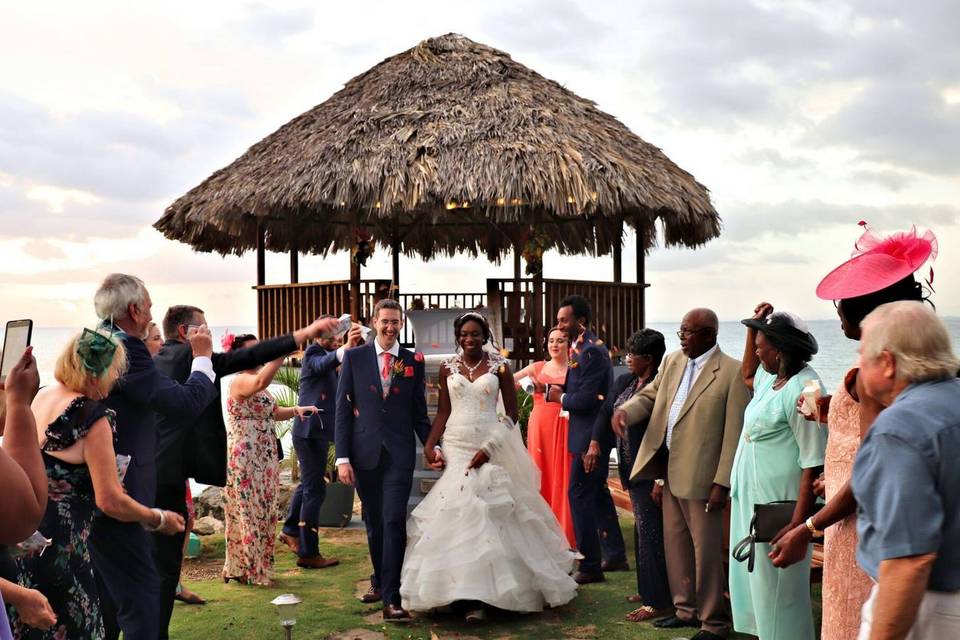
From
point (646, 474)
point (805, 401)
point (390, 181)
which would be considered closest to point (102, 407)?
point (805, 401)

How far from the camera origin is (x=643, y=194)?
13.3m

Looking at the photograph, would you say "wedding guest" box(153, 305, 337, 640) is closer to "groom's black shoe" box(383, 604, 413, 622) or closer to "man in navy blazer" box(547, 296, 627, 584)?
"groom's black shoe" box(383, 604, 413, 622)

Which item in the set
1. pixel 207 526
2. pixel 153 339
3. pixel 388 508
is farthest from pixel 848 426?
pixel 207 526

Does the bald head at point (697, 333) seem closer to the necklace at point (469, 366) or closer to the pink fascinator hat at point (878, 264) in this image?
the necklace at point (469, 366)

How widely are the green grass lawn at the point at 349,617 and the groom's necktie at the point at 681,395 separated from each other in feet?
4.20

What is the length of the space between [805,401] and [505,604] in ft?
8.47

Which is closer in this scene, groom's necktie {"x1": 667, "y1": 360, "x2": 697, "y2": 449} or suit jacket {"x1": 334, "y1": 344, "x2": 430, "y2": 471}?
groom's necktie {"x1": 667, "y1": 360, "x2": 697, "y2": 449}

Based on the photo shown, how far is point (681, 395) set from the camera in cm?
614

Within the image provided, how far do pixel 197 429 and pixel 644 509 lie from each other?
9.54 ft

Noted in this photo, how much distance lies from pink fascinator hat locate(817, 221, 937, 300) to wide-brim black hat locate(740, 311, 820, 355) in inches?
45.7

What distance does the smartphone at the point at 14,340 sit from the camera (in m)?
2.89

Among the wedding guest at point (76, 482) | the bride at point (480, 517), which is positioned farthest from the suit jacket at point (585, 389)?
the wedding guest at point (76, 482)

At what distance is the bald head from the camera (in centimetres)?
603

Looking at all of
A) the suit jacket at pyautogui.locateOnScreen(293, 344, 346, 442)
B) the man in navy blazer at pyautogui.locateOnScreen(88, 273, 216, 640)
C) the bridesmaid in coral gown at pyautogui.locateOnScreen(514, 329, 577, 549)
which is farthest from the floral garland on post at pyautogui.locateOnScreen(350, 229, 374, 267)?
the man in navy blazer at pyautogui.locateOnScreen(88, 273, 216, 640)
